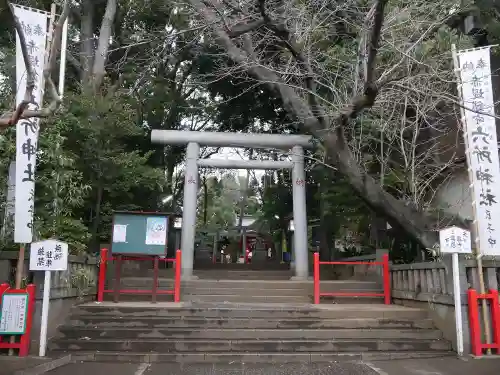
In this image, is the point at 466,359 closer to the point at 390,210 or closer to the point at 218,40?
the point at 390,210

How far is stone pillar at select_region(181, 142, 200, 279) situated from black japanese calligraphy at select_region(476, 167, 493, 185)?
24.0ft

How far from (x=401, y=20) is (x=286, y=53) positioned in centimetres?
338

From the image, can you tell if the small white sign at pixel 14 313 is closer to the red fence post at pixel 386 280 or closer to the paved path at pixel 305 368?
the paved path at pixel 305 368

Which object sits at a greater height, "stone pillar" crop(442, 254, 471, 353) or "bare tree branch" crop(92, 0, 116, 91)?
"bare tree branch" crop(92, 0, 116, 91)

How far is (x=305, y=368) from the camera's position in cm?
648

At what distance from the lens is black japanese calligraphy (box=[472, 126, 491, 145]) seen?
8102 millimetres

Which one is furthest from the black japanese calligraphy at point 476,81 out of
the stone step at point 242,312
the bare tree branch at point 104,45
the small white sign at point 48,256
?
the bare tree branch at point 104,45

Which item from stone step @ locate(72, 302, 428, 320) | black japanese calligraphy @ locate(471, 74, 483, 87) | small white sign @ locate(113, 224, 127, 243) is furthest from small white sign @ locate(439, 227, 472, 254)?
small white sign @ locate(113, 224, 127, 243)

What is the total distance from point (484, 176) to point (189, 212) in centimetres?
759

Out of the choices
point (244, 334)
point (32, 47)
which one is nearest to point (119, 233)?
point (244, 334)

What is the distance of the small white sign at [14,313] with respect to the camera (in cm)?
671

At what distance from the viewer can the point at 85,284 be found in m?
8.94

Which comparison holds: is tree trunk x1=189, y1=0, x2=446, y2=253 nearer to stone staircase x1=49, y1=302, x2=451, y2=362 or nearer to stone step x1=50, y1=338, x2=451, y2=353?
stone staircase x1=49, y1=302, x2=451, y2=362

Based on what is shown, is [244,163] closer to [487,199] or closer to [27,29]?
[27,29]
